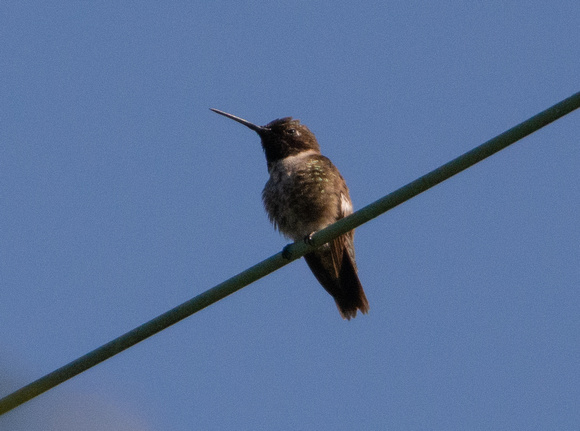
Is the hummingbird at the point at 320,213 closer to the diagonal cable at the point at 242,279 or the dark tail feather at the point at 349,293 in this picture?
the dark tail feather at the point at 349,293

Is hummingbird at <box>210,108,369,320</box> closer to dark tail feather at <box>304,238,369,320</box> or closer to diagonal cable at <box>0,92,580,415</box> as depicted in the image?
dark tail feather at <box>304,238,369,320</box>

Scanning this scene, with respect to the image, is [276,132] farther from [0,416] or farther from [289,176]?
[0,416]

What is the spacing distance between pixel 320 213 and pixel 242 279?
10.5ft

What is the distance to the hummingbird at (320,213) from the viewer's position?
7.05 metres

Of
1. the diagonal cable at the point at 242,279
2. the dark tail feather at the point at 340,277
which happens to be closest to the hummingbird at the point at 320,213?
the dark tail feather at the point at 340,277

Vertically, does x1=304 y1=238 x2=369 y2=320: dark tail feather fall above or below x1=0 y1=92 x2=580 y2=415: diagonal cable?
above

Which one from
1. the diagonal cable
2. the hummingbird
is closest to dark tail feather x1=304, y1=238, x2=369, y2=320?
the hummingbird

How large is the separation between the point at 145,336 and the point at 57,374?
375 mm

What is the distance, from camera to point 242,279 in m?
3.87

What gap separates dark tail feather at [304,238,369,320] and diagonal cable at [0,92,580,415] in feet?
10.2

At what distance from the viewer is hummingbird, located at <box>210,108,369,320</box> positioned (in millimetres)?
7047

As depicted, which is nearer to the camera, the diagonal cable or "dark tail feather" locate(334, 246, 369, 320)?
the diagonal cable

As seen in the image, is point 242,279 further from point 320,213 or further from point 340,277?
point 340,277

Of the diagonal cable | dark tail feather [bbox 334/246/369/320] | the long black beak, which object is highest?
the long black beak
